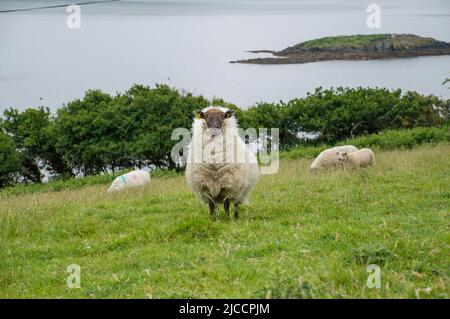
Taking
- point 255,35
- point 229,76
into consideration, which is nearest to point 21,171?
point 229,76

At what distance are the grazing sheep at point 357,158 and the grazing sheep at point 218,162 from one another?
10.4 metres

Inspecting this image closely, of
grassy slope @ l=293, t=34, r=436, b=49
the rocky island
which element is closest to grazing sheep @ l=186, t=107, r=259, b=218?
the rocky island

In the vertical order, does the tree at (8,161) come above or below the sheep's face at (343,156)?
below

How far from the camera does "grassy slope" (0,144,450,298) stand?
21.8 feet

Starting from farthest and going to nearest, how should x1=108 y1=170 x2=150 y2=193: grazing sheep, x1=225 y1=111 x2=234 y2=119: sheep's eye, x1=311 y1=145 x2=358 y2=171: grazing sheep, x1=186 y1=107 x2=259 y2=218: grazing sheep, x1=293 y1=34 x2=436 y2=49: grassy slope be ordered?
x1=293 y1=34 x2=436 y2=49: grassy slope → x1=311 y1=145 x2=358 y2=171: grazing sheep → x1=108 y1=170 x2=150 y2=193: grazing sheep → x1=225 y1=111 x2=234 y2=119: sheep's eye → x1=186 y1=107 x2=259 y2=218: grazing sheep

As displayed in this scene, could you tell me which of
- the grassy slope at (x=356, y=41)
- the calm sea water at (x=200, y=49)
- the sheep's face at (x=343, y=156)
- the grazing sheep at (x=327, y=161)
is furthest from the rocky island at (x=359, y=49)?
the sheep's face at (x=343, y=156)

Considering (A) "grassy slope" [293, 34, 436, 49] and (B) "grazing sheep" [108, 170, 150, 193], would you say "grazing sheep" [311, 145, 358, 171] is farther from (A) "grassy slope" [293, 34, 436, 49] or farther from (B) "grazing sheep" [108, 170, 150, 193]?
(A) "grassy slope" [293, 34, 436, 49]

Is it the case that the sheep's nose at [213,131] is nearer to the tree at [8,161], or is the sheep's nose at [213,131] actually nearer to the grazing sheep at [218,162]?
the grazing sheep at [218,162]

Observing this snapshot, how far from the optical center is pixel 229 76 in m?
72.1

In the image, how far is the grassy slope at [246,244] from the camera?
664cm

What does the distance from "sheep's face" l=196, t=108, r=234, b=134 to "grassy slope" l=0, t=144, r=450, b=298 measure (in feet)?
6.26

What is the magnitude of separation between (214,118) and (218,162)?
936 mm

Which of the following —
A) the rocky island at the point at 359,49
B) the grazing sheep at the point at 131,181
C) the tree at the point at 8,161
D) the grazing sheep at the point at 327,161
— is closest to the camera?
the grazing sheep at the point at 131,181

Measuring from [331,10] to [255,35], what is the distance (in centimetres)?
2438
